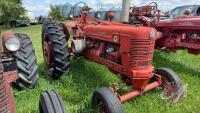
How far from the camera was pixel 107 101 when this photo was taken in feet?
15.0

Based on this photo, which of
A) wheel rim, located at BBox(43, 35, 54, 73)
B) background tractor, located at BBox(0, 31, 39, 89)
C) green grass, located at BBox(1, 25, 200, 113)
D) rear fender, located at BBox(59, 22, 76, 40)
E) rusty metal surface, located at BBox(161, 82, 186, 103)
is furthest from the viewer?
rear fender, located at BBox(59, 22, 76, 40)

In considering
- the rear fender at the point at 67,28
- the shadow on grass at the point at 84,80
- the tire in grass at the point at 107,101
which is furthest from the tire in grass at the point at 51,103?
the rear fender at the point at 67,28

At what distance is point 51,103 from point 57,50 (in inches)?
118

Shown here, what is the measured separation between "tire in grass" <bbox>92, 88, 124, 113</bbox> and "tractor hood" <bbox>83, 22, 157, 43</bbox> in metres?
0.92

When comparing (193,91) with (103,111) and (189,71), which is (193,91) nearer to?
(189,71)

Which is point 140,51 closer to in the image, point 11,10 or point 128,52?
point 128,52

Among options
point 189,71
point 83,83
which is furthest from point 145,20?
point 83,83

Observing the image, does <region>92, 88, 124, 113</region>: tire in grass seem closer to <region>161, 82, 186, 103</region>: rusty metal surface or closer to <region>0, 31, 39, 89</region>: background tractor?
<region>0, 31, 39, 89</region>: background tractor

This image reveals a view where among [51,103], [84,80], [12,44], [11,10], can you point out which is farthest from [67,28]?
[11,10]

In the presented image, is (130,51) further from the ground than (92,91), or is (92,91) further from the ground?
(130,51)

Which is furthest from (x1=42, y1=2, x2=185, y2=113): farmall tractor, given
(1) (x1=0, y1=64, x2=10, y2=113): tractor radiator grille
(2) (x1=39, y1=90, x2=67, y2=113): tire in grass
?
(1) (x1=0, y1=64, x2=10, y2=113): tractor radiator grille

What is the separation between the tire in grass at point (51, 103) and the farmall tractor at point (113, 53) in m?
1.04

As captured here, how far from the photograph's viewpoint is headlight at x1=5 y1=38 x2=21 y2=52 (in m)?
5.02

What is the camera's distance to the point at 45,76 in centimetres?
730
